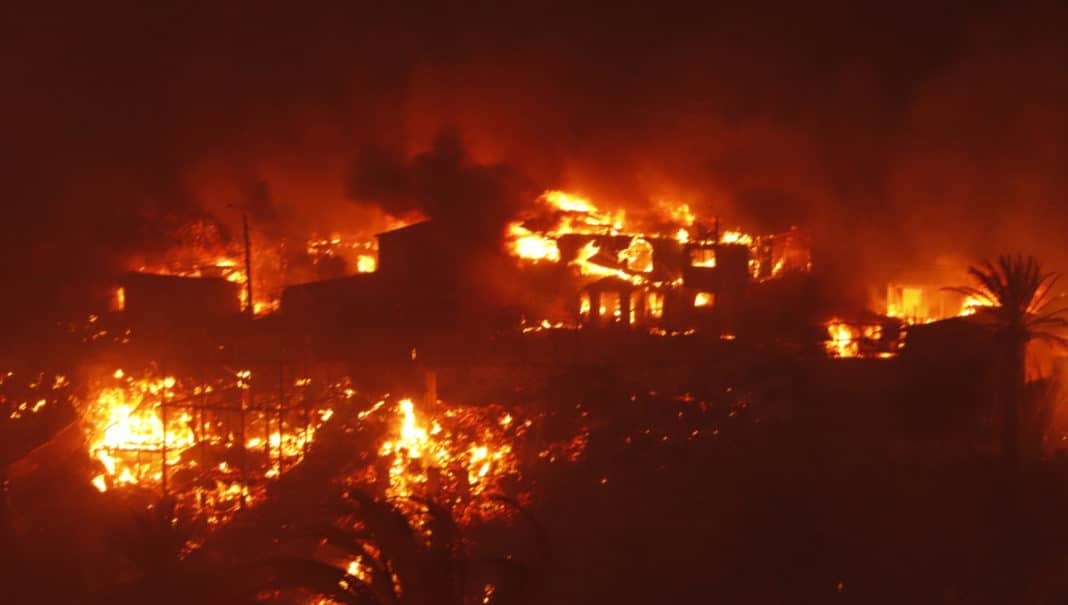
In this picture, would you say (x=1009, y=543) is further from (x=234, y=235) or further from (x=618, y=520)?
(x=234, y=235)

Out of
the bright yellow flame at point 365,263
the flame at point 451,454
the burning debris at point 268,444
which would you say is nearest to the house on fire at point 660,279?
the flame at point 451,454

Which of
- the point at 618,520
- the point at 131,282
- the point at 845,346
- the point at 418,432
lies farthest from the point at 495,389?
the point at 131,282

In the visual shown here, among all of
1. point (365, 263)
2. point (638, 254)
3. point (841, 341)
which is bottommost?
point (841, 341)

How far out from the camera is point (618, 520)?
48.3 feet

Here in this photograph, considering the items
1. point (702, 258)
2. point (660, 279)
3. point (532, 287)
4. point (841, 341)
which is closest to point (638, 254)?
point (660, 279)

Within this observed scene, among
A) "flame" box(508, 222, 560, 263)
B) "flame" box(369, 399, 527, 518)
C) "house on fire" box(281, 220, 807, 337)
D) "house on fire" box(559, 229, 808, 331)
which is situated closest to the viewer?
"flame" box(369, 399, 527, 518)

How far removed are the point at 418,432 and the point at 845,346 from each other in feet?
41.6

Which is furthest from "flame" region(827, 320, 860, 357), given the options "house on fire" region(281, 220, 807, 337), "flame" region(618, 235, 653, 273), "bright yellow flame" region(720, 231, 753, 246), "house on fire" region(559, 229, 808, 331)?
"flame" region(618, 235, 653, 273)

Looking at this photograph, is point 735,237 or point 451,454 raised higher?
point 735,237

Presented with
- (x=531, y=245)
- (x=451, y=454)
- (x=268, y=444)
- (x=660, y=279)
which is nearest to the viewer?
(x=268, y=444)

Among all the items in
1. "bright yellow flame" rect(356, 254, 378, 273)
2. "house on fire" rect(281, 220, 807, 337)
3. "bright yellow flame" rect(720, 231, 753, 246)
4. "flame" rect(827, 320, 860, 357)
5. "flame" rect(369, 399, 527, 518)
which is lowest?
"flame" rect(369, 399, 527, 518)

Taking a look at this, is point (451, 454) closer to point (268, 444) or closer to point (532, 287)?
point (268, 444)

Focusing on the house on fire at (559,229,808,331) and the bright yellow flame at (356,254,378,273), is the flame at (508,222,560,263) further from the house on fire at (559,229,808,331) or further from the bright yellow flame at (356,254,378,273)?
the bright yellow flame at (356,254,378,273)

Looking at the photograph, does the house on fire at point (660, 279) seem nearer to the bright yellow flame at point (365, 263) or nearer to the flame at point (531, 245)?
the flame at point (531, 245)
